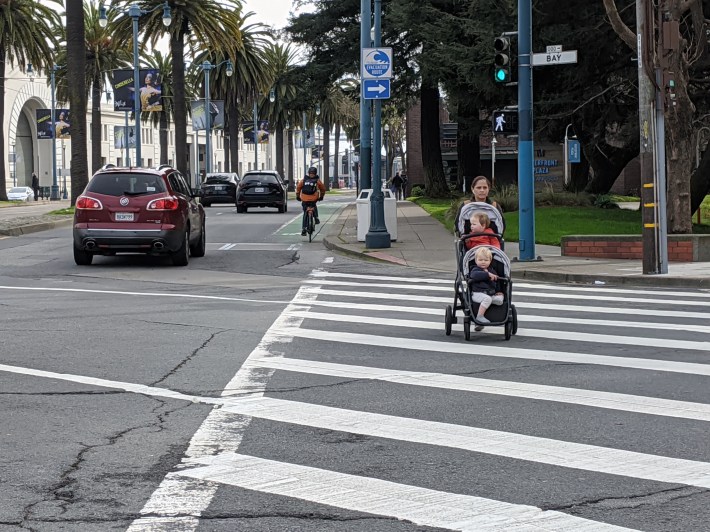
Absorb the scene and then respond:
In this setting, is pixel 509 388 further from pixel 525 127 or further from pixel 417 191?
pixel 417 191

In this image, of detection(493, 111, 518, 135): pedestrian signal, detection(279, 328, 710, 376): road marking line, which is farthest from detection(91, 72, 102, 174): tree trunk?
detection(279, 328, 710, 376): road marking line

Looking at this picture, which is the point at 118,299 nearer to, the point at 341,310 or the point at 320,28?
the point at 341,310

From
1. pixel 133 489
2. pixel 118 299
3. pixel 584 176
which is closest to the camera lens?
pixel 133 489

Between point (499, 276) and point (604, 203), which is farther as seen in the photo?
point (604, 203)

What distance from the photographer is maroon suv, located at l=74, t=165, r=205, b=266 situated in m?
20.3

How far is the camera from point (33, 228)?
31828mm

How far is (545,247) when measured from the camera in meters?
24.0

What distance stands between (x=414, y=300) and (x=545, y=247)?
9111 mm

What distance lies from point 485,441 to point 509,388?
→ 1.86m

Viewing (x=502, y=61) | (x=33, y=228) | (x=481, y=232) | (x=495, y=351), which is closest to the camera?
(x=495, y=351)

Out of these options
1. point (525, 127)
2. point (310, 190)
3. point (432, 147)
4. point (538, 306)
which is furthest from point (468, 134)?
point (538, 306)

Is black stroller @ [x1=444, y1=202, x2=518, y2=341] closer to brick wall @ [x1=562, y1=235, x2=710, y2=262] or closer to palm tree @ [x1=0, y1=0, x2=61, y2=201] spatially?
brick wall @ [x1=562, y1=235, x2=710, y2=262]

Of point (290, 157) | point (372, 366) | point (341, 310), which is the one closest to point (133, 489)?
point (372, 366)

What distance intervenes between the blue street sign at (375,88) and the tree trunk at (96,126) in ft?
133
